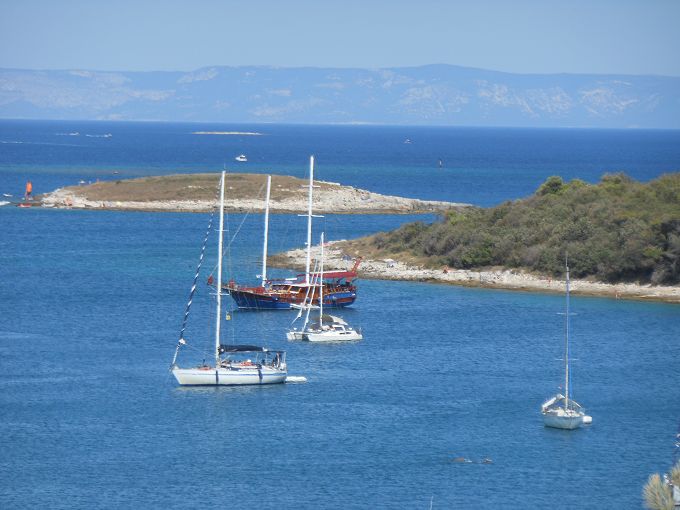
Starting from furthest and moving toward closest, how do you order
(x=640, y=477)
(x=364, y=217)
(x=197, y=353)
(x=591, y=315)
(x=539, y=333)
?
1. (x=364, y=217)
2. (x=591, y=315)
3. (x=539, y=333)
4. (x=197, y=353)
5. (x=640, y=477)

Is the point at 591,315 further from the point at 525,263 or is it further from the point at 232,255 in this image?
the point at 232,255

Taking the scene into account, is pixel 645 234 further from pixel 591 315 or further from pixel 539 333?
pixel 539 333

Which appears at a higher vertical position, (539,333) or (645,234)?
(645,234)

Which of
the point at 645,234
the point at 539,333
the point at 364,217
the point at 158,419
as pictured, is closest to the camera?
the point at 158,419

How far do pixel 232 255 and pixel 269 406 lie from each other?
121 feet

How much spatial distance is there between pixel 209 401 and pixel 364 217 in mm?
62810

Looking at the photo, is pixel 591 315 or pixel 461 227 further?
pixel 461 227

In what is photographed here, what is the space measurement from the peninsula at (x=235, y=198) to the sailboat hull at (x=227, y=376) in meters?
59.3

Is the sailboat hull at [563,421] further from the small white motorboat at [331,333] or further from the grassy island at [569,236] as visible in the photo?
the grassy island at [569,236]

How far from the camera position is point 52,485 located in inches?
1356

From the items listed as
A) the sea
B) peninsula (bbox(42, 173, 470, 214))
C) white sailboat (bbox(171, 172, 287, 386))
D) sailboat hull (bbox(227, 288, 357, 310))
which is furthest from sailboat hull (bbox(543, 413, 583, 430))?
peninsula (bbox(42, 173, 470, 214))

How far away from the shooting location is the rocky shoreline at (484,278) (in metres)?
64.9

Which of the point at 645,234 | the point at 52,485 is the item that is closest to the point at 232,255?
the point at 645,234

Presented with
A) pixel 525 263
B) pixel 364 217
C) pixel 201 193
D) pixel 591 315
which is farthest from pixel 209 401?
pixel 201 193
